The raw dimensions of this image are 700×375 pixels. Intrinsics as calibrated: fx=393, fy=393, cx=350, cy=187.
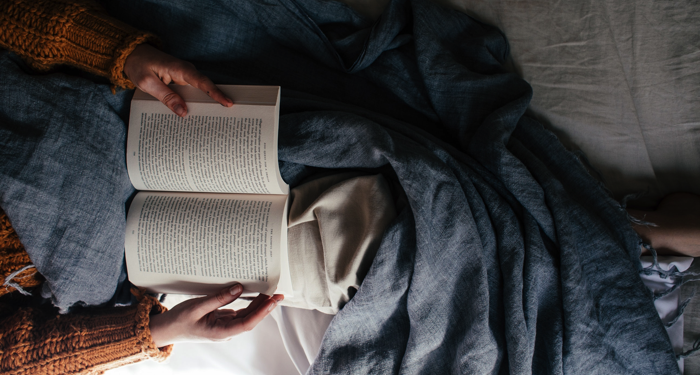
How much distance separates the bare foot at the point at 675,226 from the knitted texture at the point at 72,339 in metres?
0.91

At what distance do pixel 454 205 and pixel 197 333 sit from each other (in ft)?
1.58

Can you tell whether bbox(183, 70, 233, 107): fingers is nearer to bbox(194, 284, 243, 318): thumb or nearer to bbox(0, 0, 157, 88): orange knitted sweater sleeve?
bbox(0, 0, 157, 88): orange knitted sweater sleeve

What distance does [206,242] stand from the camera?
647 mm

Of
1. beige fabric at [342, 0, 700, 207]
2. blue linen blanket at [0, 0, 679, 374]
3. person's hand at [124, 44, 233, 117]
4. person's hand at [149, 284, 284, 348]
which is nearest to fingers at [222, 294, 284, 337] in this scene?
person's hand at [149, 284, 284, 348]

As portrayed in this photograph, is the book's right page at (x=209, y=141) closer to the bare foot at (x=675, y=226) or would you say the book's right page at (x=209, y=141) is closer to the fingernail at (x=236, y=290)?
the fingernail at (x=236, y=290)

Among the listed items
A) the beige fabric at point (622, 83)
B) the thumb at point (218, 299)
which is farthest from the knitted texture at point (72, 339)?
the beige fabric at point (622, 83)

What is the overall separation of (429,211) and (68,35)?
2.12ft

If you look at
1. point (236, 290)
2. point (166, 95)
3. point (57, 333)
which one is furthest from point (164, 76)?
point (57, 333)

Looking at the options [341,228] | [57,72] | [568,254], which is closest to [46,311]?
[57,72]

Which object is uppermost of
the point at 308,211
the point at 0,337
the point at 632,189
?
the point at 632,189

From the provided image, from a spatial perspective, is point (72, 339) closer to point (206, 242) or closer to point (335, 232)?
point (206, 242)

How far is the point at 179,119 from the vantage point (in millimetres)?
634

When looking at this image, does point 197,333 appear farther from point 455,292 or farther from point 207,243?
point 455,292

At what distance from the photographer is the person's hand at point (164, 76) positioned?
0.60m
